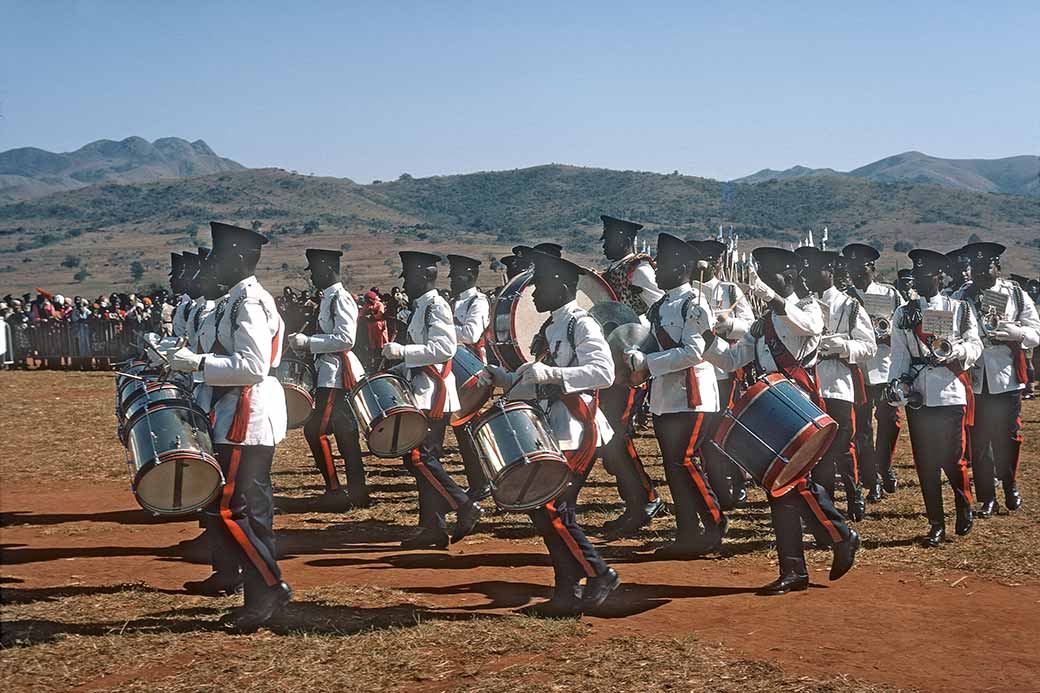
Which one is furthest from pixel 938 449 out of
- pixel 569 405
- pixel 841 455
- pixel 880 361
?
pixel 569 405

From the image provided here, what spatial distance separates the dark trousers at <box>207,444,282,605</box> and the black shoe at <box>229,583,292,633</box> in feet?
0.13

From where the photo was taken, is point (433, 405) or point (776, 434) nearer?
point (776, 434)

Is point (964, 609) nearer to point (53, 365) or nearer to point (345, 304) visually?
point (345, 304)

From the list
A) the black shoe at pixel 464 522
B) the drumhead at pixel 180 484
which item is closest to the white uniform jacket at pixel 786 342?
the black shoe at pixel 464 522

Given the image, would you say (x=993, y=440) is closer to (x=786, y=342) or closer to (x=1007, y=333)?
(x=1007, y=333)

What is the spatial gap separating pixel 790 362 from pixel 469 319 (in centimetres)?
335

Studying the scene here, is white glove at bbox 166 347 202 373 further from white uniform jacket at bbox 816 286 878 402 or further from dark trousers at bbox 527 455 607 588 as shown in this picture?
white uniform jacket at bbox 816 286 878 402

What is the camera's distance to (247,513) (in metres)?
6.66

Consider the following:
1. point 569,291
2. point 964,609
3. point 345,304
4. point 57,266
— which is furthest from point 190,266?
point 57,266

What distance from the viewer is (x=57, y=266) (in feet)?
330

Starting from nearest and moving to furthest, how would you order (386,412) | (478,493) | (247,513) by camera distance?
(247,513) < (386,412) < (478,493)

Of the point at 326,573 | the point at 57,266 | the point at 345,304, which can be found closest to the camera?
the point at 326,573

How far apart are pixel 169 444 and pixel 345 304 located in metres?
3.78

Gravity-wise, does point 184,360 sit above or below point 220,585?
above
